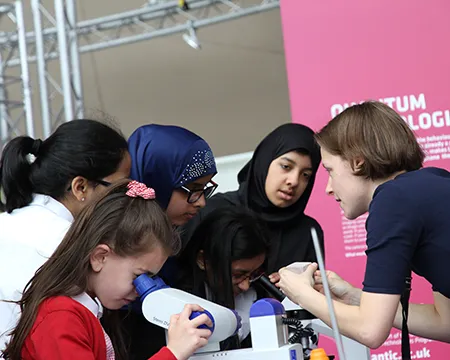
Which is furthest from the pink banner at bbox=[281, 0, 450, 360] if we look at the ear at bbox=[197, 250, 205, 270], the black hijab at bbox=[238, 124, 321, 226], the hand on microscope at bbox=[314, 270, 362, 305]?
the hand on microscope at bbox=[314, 270, 362, 305]

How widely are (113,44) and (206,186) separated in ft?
13.5

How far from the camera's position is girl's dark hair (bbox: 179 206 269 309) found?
226cm

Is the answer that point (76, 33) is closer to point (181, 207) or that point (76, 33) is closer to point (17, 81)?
point (17, 81)

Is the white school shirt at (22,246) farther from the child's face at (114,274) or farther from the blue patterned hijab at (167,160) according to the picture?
the blue patterned hijab at (167,160)

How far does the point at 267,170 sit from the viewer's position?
297 centimetres

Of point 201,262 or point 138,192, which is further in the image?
point 201,262

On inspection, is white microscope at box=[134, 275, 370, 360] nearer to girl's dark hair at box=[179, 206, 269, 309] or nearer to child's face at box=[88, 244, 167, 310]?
child's face at box=[88, 244, 167, 310]

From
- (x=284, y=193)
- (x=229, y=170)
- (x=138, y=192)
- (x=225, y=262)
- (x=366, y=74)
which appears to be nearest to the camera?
(x=138, y=192)

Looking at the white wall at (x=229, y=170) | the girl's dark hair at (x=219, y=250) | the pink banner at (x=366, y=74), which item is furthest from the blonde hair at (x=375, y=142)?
the white wall at (x=229, y=170)

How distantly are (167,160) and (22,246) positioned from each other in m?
0.63

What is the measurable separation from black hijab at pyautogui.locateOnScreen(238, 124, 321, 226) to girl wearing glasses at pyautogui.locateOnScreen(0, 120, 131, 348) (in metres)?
0.92

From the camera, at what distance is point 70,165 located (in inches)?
78.7

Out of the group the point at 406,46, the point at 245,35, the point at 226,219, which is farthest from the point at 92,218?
the point at 245,35

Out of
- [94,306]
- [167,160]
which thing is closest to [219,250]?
[167,160]
